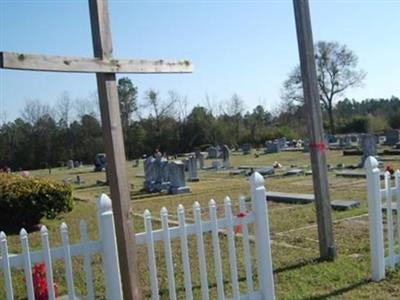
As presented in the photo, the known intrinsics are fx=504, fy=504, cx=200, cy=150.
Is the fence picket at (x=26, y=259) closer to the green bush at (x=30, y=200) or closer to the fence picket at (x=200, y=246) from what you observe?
the fence picket at (x=200, y=246)

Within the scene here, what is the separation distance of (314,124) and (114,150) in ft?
10.3

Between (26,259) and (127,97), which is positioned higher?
(127,97)

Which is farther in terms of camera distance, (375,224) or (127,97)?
(127,97)

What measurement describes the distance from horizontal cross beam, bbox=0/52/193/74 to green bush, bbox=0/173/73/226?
7.52m

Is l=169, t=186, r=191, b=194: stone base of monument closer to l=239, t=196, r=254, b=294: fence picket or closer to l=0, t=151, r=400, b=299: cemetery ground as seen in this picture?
l=0, t=151, r=400, b=299: cemetery ground

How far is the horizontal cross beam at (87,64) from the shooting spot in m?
3.51

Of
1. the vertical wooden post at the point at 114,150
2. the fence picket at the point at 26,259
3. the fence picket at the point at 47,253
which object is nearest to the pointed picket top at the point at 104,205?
the vertical wooden post at the point at 114,150

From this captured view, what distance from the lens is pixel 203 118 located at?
2329 inches

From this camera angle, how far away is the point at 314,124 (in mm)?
6363

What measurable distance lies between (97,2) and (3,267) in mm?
2152

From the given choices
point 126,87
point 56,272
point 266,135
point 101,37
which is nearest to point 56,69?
point 101,37

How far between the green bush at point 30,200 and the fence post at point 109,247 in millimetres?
7638

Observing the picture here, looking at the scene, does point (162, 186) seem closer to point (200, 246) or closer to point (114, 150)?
point (200, 246)

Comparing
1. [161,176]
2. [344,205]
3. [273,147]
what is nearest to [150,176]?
[161,176]
